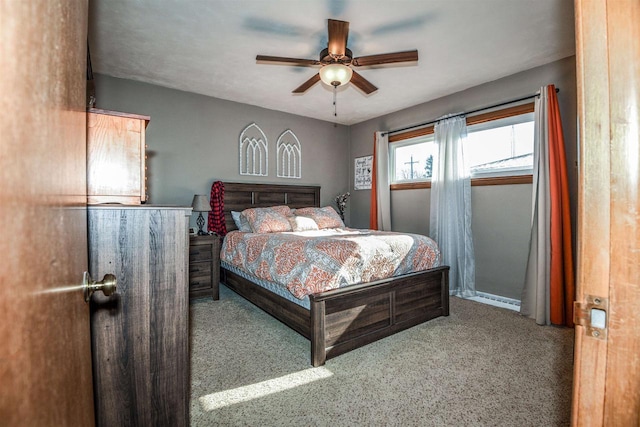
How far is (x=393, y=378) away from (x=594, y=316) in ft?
5.84

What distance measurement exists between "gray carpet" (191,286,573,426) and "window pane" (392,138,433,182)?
236 cm

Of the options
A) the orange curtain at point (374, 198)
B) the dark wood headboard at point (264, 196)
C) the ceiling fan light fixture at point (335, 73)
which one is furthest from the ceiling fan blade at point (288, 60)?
the orange curtain at point (374, 198)

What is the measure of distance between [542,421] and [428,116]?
3.72 metres

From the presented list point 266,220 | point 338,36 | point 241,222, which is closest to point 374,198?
point 266,220

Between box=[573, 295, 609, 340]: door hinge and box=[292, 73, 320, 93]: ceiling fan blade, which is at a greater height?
box=[292, 73, 320, 93]: ceiling fan blade

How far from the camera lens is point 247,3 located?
2271 mm

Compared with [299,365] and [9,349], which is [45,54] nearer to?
[9,349]

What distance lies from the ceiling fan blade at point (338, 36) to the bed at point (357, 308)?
180cm

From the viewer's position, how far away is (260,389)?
189 cm

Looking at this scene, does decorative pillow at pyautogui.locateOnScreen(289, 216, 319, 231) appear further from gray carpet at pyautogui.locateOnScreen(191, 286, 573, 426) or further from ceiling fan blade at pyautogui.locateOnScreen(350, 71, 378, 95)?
ceiling fan blade at pyautogui.locateOnScreen(350, 71, 378, 95)

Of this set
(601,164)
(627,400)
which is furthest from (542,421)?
(601,164)

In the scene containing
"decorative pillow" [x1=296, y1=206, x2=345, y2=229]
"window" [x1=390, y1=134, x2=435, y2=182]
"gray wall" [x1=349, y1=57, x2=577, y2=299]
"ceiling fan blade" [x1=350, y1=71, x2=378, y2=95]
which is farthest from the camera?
"window" [x1=390, y1=134, x2=435, y2=182]

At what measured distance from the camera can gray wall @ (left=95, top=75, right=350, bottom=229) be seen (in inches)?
146

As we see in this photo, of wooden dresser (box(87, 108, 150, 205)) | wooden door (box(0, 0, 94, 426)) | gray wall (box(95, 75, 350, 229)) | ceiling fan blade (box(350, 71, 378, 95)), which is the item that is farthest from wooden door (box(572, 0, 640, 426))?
gray wall (box(95, 75, 350, 229))
